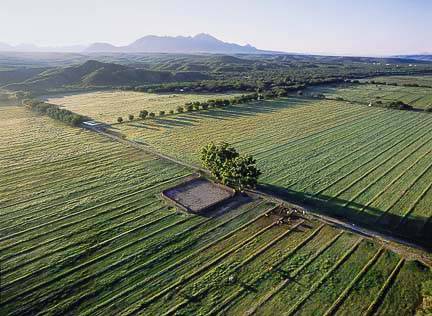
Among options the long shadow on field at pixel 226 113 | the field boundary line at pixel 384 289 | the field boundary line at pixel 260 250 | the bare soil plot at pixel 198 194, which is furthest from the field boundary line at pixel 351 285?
the long shadow on field at pixel 226 113

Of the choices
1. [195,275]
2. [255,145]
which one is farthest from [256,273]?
[255,145]

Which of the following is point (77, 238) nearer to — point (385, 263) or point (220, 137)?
point (385, 263)

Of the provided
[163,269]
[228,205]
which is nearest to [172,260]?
[163,269]

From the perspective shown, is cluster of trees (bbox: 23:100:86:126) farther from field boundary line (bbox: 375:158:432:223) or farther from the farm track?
field boundary line (bbox: 375:158:432:223)

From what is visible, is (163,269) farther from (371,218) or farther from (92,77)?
(92,77)

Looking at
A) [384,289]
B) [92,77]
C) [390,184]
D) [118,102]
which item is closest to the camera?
[384,289]

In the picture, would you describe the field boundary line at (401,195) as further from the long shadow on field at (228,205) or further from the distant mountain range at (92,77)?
the distant mountain range at (92,77)
